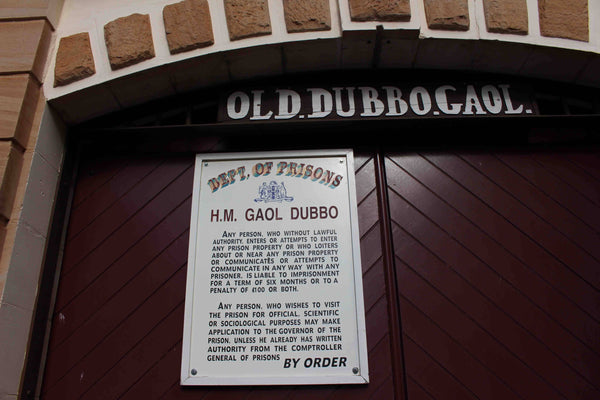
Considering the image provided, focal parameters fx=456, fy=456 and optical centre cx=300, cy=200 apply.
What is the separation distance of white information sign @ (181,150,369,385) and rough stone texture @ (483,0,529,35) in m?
1.14

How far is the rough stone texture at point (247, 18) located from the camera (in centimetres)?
271

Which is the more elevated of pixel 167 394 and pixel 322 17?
pixel 322 17

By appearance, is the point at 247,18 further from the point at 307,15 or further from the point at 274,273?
the point at 274,273

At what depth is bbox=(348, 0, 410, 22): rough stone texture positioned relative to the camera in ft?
8.83

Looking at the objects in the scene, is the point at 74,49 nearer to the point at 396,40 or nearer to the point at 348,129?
the point at 348,129

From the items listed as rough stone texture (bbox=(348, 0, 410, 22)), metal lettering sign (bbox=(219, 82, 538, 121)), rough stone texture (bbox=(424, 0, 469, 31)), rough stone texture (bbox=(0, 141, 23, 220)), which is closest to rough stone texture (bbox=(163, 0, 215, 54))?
metal lettering sign (bbox=(219, 82, 538, 121))

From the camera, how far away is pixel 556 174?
9.05ft

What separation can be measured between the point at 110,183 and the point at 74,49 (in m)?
0.82

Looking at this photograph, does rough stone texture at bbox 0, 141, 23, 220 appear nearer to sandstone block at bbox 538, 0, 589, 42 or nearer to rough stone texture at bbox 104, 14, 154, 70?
rough stone texture at bbox 104, 14, 154, 70

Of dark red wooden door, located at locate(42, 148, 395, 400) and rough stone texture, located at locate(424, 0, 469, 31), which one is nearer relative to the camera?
dark red wooden door, located at locate(42, 148, 395, 400)

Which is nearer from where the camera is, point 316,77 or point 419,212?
point 419,212

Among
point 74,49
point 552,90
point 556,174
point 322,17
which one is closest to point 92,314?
point 74,49

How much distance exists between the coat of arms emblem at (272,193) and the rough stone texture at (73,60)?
1.21 metres

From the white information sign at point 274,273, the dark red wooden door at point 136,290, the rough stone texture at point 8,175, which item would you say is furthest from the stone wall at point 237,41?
the white information sign at point 274,273
